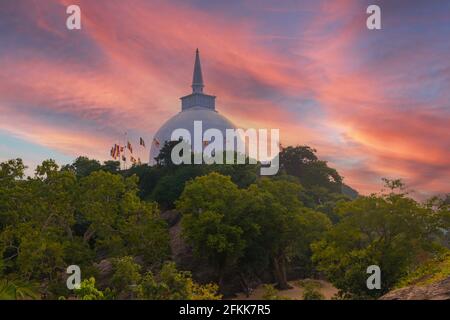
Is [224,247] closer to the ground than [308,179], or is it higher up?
closer to the ground

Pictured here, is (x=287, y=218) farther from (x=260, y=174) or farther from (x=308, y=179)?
(x=308, y=179)

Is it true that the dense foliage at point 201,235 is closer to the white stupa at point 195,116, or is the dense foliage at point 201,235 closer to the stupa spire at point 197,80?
the white stupa at point 195,116

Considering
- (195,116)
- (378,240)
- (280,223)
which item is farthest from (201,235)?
(195,116)

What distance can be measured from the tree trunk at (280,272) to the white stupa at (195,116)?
50.3 m

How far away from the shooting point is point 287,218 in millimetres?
32906

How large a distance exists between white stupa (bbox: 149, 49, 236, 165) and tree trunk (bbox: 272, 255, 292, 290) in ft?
165

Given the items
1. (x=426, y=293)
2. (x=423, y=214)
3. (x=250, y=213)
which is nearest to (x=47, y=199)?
(x=250, y=213)

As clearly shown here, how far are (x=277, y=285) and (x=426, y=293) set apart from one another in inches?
908

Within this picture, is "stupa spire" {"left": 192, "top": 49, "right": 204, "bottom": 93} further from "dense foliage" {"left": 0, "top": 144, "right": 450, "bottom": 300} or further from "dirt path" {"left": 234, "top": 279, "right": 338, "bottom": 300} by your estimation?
"dirt path" {"left": 234, "top": 279, "right": 338, "bottom": 300}

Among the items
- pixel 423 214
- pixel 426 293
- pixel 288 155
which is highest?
pixel 288 155

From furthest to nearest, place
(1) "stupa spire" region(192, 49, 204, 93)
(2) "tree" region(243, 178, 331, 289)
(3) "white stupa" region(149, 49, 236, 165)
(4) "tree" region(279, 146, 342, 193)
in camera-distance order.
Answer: (1) "stupa spire" region(192, 49, 204, 93) < (3) "white stupa" region(149, 49, 236, 165) < (4) "tree" region(279, 146, 342, 193) < (2) "tree" region(243, 178, 331, 289)

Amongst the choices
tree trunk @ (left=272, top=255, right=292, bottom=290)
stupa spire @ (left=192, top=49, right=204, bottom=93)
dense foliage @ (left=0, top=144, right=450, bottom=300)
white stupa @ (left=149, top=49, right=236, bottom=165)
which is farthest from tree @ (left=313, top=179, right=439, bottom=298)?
stupa spire @ (left=192, top=49, right=204, bottom=93)

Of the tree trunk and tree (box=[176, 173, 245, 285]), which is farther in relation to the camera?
the tree trunk

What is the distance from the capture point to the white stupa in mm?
89812
